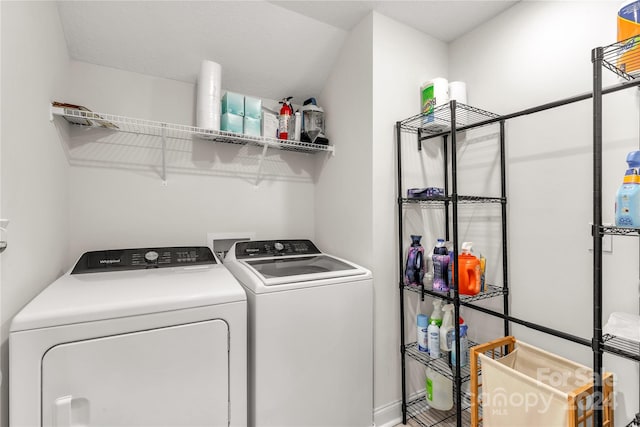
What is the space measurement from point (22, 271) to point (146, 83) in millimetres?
1367

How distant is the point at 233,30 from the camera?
1.87 meters

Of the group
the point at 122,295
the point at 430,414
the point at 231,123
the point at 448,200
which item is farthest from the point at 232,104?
the point at 430,414

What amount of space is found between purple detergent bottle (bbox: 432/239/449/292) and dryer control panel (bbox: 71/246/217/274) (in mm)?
1323

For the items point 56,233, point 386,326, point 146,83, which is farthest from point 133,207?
point 386,326

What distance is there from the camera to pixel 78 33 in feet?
5.47

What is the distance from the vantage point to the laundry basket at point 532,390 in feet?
3.97

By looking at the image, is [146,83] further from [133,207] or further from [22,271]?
[22,271]

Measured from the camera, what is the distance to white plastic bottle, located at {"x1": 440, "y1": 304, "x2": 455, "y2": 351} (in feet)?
5.67

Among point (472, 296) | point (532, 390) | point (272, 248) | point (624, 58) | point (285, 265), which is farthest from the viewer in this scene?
point (272, 248)

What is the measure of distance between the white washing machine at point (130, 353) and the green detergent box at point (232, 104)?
109 cm

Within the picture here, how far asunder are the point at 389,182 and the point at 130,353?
157cm

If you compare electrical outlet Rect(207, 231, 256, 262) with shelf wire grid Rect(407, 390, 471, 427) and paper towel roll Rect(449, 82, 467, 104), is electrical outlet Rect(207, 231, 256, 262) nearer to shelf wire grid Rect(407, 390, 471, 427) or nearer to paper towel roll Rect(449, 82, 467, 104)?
shelf wire grid Rect(407, 390, 471, 427)

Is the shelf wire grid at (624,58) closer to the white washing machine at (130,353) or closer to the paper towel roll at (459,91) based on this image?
the paper towel roll at (459,91)

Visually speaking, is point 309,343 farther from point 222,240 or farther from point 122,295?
point 222,240
